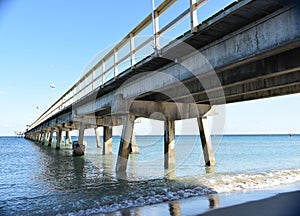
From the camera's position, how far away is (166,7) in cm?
791

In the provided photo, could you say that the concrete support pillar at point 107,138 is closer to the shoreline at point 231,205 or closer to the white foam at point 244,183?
the white foam at point 244,183

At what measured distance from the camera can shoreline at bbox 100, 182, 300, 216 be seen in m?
6.44

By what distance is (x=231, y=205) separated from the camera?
276 inches

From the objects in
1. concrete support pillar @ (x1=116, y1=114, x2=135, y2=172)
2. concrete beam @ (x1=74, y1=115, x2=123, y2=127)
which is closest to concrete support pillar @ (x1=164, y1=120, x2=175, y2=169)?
concrete support pillar @ (x1=116, y1=114, x2=135, y2=172)

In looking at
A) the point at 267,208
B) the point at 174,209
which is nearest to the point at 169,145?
the point at 174,209

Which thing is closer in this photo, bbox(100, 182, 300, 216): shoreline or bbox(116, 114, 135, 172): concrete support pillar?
bbox(100, 182, 300, 216): shoreline

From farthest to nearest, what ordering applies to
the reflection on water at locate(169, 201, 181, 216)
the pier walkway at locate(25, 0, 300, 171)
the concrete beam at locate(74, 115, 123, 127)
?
the concrete beam at locate(74, 115, 123, 127), the reflection on water at locate(169, 201, 181, 216), the pier walkway at locate(25, 0, 300, 171)

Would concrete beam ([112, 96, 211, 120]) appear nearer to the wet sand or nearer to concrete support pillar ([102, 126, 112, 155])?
the wet sand

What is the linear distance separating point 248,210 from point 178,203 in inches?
71.2

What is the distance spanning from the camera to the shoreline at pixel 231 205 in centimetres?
644

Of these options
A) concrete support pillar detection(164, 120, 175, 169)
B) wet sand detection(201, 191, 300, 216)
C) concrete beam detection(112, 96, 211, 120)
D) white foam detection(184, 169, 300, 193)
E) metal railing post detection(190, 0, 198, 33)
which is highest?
metal railing post detection(190, 0, 198, 33)

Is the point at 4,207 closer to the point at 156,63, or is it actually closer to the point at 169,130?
the point at 156,63

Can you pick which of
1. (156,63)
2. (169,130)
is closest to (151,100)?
(169,130)

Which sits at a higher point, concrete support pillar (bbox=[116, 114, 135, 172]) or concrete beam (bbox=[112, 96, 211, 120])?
concrete beam (bbox=[112, 96, 211, 120])
